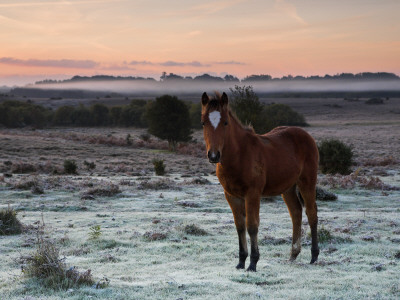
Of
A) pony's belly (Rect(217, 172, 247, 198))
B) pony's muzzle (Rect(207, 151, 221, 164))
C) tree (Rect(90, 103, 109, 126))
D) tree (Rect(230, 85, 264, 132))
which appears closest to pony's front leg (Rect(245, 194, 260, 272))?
pony's belly (Rect(217, 172, 247, 198))

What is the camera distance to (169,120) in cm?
6400

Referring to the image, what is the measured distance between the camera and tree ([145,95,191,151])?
208 feet

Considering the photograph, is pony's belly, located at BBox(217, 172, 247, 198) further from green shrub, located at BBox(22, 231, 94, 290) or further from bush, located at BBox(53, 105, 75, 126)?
bush, located at BBox(53, 105, 75, 126)

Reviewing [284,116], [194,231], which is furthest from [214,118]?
[284,116]

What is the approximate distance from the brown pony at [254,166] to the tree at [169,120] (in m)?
53.6

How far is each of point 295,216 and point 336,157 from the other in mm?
26514

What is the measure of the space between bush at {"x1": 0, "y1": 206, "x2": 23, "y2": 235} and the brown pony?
7.57 m

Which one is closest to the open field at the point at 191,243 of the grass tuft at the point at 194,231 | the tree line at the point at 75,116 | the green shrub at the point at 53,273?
the grass tuft at the point at 194,231

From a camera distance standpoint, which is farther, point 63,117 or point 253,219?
point 63,117

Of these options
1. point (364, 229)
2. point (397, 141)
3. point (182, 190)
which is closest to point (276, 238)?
point (364, 229)

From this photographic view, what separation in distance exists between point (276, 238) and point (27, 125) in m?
98.1

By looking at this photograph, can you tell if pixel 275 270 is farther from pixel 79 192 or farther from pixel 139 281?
pixel 79 192

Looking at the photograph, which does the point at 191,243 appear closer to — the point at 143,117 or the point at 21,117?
the point at 143,117

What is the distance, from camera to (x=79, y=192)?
2355 cm
